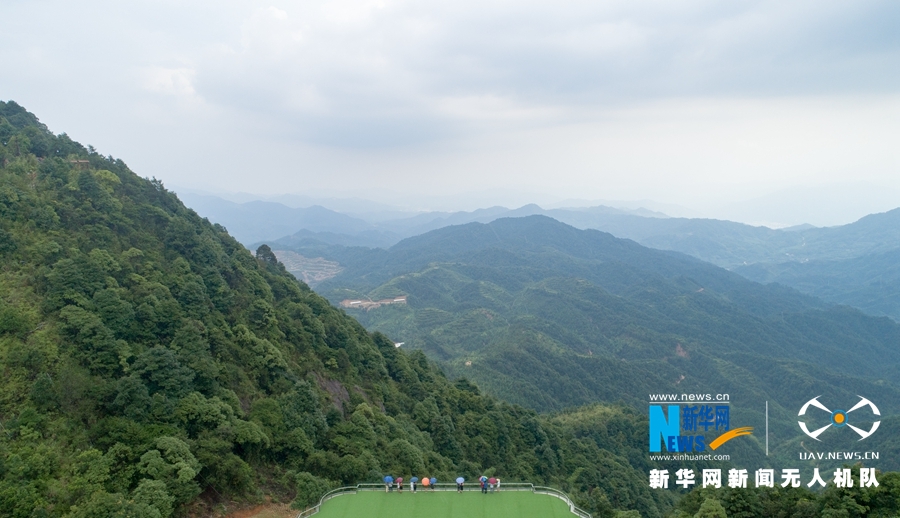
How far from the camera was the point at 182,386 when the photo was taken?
19.7 metres

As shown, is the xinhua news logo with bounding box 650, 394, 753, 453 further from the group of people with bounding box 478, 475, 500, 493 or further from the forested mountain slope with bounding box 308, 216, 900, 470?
the forested mountain slope with bounding box 308, 216, 900, 470

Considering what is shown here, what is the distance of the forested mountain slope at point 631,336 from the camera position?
Result: 77312 mm

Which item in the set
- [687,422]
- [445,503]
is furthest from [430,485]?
[687,422]

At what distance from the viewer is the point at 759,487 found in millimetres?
18172

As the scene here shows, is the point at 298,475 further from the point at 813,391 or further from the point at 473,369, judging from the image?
the point at 813,391

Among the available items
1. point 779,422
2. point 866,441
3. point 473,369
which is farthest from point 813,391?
point 473,369

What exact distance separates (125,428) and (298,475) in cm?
572

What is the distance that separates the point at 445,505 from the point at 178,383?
10.6 meters

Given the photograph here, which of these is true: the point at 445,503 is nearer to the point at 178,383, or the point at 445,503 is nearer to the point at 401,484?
the point at 401,484

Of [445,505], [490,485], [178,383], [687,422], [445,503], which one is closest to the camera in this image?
[445,505]

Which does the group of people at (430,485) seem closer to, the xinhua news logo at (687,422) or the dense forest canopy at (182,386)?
the dense forest canopy at (182,386)

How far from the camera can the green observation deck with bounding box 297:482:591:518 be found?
56.4 ft

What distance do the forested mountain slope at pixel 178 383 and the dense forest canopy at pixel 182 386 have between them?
2.9 inches

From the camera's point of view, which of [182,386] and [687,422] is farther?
[687,422]
